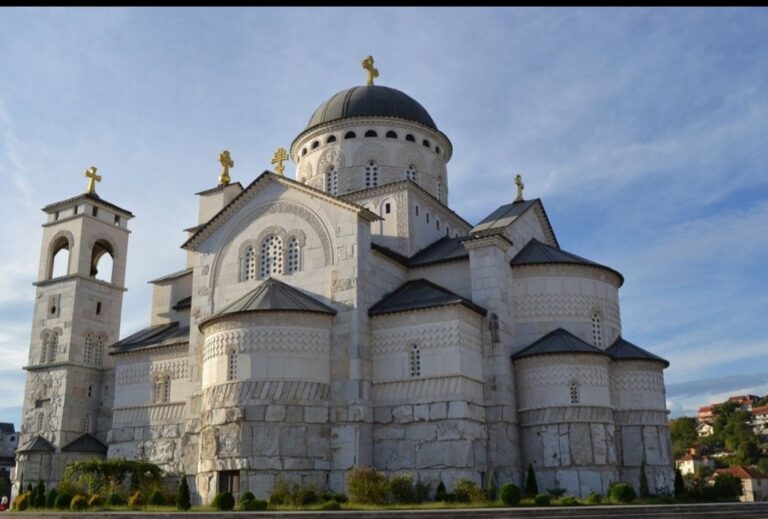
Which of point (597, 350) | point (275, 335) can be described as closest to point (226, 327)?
point (275, 335)

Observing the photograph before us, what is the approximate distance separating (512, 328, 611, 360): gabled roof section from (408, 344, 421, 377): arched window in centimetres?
366

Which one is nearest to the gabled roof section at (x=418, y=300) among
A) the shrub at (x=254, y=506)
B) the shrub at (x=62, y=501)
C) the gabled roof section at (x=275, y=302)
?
the gabled roof section at (x=275, y=302)

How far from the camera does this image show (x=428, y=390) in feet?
85.5

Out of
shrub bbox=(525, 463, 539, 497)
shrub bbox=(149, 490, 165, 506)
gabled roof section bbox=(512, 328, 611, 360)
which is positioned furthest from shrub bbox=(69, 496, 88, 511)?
gabled roof section bbox=(512, 328, 611, 360)

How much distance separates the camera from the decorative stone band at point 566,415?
26.5 metres

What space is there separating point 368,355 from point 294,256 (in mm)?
4953

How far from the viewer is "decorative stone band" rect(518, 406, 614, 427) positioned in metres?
26.5

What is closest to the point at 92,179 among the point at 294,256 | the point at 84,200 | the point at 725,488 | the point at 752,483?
the point at 84,200

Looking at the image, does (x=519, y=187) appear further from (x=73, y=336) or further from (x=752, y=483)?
(x=752, y=483)

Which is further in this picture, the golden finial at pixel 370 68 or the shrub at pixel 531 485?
the golden finial at pixel 370 68

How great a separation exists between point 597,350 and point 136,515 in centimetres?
1606

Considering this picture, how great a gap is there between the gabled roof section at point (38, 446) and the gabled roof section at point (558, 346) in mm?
21329

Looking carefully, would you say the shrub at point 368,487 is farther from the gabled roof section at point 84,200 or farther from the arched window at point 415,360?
the gabled roof section at point 84,200

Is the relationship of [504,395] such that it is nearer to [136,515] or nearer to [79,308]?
[136,515]
